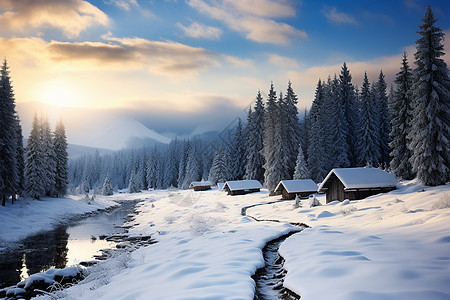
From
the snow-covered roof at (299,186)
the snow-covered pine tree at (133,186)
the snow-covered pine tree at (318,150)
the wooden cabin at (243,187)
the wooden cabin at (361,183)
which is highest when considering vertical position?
the snow-covered pine tree at (318,150)

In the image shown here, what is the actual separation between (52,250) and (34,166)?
2874 centimetres

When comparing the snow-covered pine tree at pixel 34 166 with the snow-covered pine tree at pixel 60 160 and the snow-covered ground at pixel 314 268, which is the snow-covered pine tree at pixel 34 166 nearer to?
the snow-covered pine tree at pixel 60 160

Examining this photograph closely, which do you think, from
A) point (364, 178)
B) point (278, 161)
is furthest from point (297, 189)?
point (364, 178)

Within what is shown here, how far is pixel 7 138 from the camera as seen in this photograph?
3731 cm

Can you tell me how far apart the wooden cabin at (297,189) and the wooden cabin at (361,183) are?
979 centimetres

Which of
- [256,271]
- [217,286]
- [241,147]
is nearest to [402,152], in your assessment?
[256,271]

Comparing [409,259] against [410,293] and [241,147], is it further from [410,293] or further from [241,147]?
[241,147]

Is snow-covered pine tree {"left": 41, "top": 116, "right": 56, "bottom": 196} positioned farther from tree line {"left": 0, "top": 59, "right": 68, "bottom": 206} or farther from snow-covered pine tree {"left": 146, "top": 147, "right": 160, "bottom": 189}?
snow-covered pine tree {"left": 146, "top": 147, "right": 160, "bottom": 189}

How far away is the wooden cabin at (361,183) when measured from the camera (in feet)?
101

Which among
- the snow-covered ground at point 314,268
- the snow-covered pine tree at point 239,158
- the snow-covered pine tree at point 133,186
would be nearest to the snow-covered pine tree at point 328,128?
the snow-covered pine tree at point 239,158

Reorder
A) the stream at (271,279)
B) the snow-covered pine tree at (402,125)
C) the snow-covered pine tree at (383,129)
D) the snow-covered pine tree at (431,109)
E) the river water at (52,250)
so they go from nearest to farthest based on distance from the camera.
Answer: the stream at (271,279) → the river water at (52,250) → the snow-covered pine tree at (431,109) → the snow-covered pine tree at (402,125) → the snow-covered pine tree at (383,129)

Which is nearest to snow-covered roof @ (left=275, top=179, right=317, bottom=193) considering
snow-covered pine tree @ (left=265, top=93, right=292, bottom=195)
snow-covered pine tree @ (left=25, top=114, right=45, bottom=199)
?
snow-covered pine tree @ (left=265, top=93, right=292, bottom=195)

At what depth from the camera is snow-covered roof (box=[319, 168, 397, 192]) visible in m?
30.5

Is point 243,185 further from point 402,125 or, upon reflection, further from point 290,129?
point 402,125
